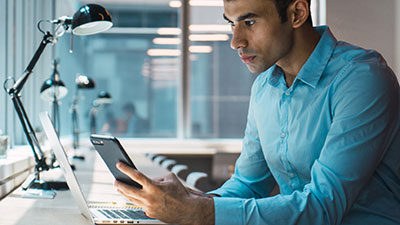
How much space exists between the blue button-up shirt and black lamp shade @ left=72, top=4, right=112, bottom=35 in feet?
2.97

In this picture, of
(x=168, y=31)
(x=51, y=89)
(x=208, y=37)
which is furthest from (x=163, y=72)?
(x=51, y=89)

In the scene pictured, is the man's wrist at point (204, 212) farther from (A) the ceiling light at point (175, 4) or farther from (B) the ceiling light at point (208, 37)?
(A) the ceiling light at point (175, 4)

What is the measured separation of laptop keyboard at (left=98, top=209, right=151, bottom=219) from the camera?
1527 millimetres

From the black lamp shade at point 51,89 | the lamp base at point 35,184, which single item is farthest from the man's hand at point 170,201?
the black lamp shade at point 51,89

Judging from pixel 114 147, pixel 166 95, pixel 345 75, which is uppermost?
pixel 345 75

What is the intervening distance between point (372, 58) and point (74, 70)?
542cm

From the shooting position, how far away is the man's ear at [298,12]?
4.75 ft

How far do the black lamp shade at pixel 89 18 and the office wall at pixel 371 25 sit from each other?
3020 millimetres

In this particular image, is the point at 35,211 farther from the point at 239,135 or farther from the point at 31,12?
the point at 239,135

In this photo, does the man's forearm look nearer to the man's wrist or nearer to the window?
the man's wrist

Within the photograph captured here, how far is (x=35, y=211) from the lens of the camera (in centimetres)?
175

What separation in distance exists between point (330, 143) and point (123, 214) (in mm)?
743

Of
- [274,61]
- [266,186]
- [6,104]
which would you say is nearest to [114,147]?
[274,61]

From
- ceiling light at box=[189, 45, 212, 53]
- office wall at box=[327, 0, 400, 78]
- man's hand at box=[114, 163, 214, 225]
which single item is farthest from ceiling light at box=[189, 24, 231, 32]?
man's hand at box=[114, 163, 214, 225]
